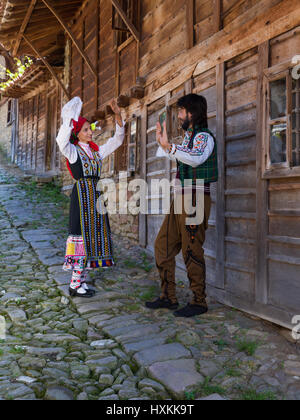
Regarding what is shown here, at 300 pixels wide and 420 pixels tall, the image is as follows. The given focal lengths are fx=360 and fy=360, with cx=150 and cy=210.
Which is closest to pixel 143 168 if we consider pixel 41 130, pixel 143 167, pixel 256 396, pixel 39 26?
pixel 143 167

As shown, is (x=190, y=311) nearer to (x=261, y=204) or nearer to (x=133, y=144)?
(x=261, y=204)

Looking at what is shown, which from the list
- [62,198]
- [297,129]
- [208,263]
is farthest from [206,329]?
[62,198]

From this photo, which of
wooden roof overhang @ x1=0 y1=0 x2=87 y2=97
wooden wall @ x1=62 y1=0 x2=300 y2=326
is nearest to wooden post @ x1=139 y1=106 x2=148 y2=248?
wooden wall @ x1=62 y1=0 x2=300 y2=326

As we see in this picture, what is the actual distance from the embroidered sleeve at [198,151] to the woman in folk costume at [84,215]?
4.08 ft

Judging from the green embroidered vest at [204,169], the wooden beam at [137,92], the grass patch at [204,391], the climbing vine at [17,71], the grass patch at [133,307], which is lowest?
the grass patch at [204,391]

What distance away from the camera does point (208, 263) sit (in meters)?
4.16

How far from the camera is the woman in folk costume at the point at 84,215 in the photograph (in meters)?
3.85

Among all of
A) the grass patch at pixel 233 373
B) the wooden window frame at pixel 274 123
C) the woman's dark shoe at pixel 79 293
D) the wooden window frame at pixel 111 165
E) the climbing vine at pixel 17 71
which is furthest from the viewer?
the climbing vine at pixel 17 71

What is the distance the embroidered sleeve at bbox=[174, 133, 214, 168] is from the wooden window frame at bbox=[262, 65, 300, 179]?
1.68ft

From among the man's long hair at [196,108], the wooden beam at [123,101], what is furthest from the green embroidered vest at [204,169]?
the wooden beam at [123,101]

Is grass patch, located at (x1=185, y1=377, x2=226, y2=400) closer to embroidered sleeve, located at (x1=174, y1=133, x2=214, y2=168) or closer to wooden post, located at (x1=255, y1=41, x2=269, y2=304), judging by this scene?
wooden post, located at (x1=255, y1=41, x2=269, y2=304)

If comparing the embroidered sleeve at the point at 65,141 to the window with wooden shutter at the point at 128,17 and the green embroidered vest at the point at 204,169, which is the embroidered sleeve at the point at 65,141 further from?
the window with wooden shutter at the point at 128,17

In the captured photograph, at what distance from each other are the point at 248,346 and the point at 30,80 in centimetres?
1320

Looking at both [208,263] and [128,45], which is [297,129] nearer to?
[208,263]
